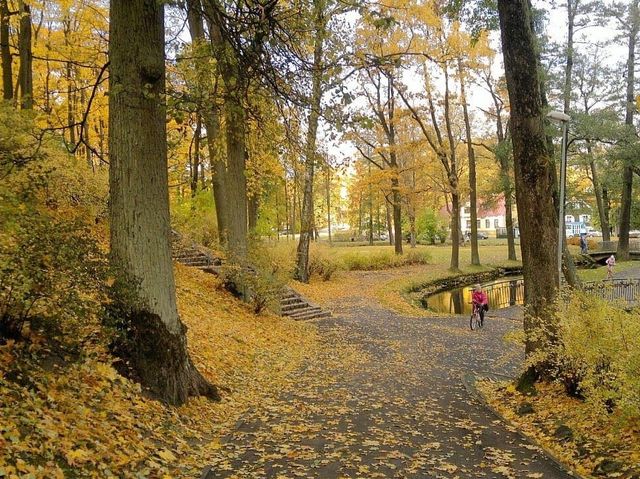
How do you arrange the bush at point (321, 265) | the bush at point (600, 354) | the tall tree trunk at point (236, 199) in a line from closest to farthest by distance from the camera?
the bush at point (600, 354) → the tall tree trunk at point (236, 199) → the bush at point (321, 265)

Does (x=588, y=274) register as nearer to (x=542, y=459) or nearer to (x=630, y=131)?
(x=630, y=131)

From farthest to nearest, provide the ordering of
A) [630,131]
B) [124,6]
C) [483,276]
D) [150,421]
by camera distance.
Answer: [483,276] → [630,131] → [124,6] → [150,421]

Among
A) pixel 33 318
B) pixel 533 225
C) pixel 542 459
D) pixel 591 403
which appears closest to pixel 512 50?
pixel 533 225

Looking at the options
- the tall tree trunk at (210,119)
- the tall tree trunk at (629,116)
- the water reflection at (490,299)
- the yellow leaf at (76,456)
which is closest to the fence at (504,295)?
the water reflection at (490,299)

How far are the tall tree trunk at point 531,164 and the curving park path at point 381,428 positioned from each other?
1.82 metres

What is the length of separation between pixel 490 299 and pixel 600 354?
63.3 feet

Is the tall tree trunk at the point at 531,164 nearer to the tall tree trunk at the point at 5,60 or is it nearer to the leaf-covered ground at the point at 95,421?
the leaf-covered ground at the point at 95,421

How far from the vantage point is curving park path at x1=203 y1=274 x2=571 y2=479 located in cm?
466

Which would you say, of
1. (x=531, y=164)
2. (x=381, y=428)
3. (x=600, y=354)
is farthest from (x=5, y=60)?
(x=600, y=354)

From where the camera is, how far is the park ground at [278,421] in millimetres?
3990

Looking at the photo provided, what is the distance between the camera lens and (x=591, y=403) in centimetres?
503

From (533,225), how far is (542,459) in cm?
322

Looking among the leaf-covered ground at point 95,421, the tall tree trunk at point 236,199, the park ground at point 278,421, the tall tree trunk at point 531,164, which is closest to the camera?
the leaf-covered ground at point 95,421

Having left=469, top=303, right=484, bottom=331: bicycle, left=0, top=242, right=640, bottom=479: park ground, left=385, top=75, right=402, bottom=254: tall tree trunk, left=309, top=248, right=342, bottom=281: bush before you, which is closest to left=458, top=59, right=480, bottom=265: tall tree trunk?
left=385, top=75, right=402, bottom=254: tall tree trunk
